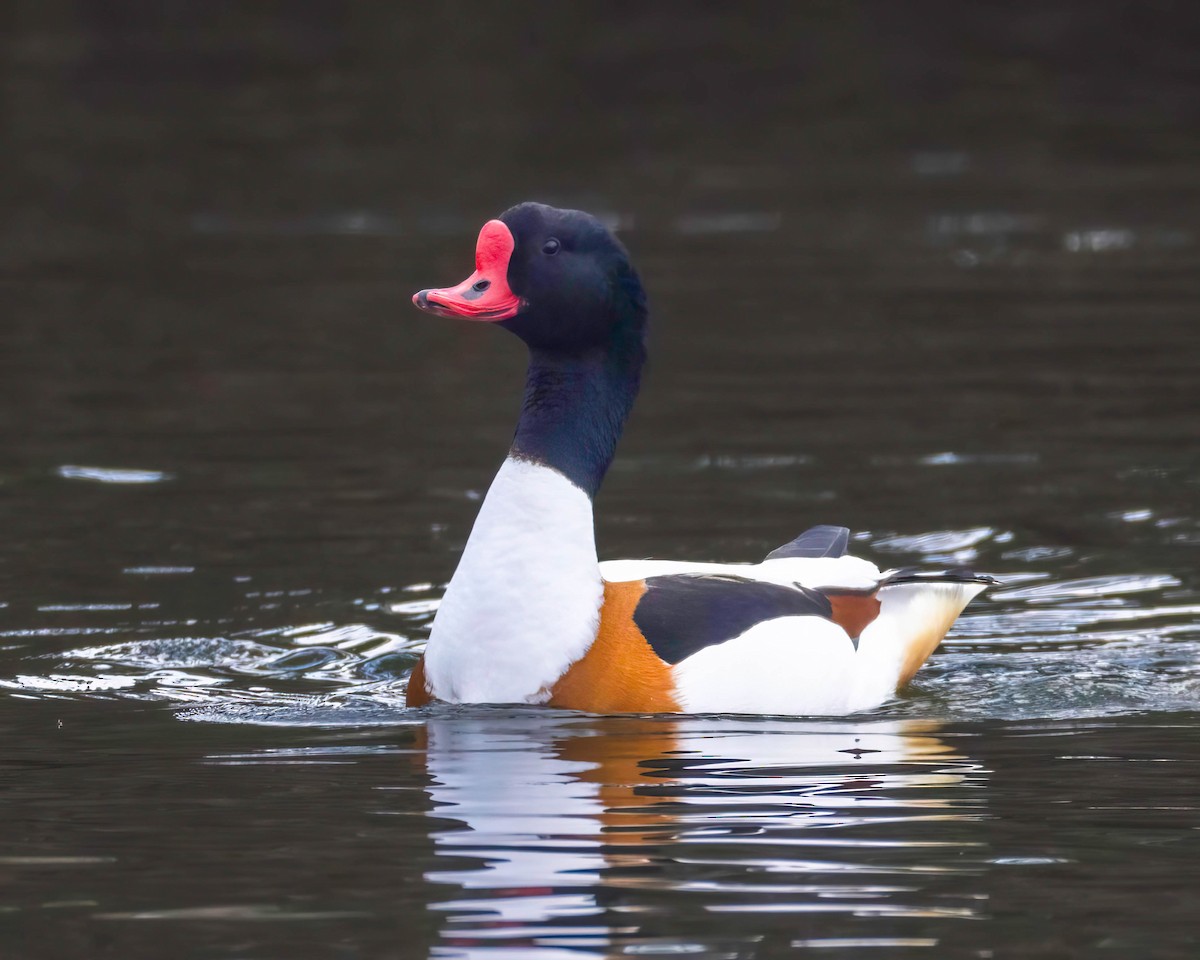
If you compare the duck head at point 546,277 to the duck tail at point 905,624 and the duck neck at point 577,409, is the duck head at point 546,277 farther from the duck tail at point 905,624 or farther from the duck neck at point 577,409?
the duck tail at point 905,624

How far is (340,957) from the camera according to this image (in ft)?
17.9

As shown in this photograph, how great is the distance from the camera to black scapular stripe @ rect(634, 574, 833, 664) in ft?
25.8

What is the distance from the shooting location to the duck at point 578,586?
25.5 feet

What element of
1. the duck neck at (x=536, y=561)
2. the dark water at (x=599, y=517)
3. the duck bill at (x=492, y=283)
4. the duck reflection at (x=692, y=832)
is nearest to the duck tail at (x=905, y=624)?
the dark water at (x=599, y=517)

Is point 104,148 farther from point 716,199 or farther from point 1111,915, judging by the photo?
point 1111,915

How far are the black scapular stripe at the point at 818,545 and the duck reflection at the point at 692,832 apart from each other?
3.57 ft

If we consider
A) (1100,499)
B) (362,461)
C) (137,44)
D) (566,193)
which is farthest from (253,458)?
(137,44)

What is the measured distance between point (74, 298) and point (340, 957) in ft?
44.3

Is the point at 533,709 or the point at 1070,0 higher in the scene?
the point at 1070,0

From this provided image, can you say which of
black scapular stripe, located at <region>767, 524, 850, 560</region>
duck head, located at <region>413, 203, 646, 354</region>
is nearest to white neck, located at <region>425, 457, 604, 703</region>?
duck head, located at <region>413, 203, 646, 354</region>

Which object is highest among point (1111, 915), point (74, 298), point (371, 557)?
point (74, 298)

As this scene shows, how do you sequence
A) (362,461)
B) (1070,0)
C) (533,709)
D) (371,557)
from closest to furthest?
(533,709) → (371,557) → (362,461) → (1070,0)

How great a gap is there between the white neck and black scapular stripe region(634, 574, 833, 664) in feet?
0.69

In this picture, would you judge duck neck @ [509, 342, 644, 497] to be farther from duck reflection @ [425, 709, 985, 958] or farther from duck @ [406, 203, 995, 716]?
duck reflection @ [425, 709, 985, 958]
